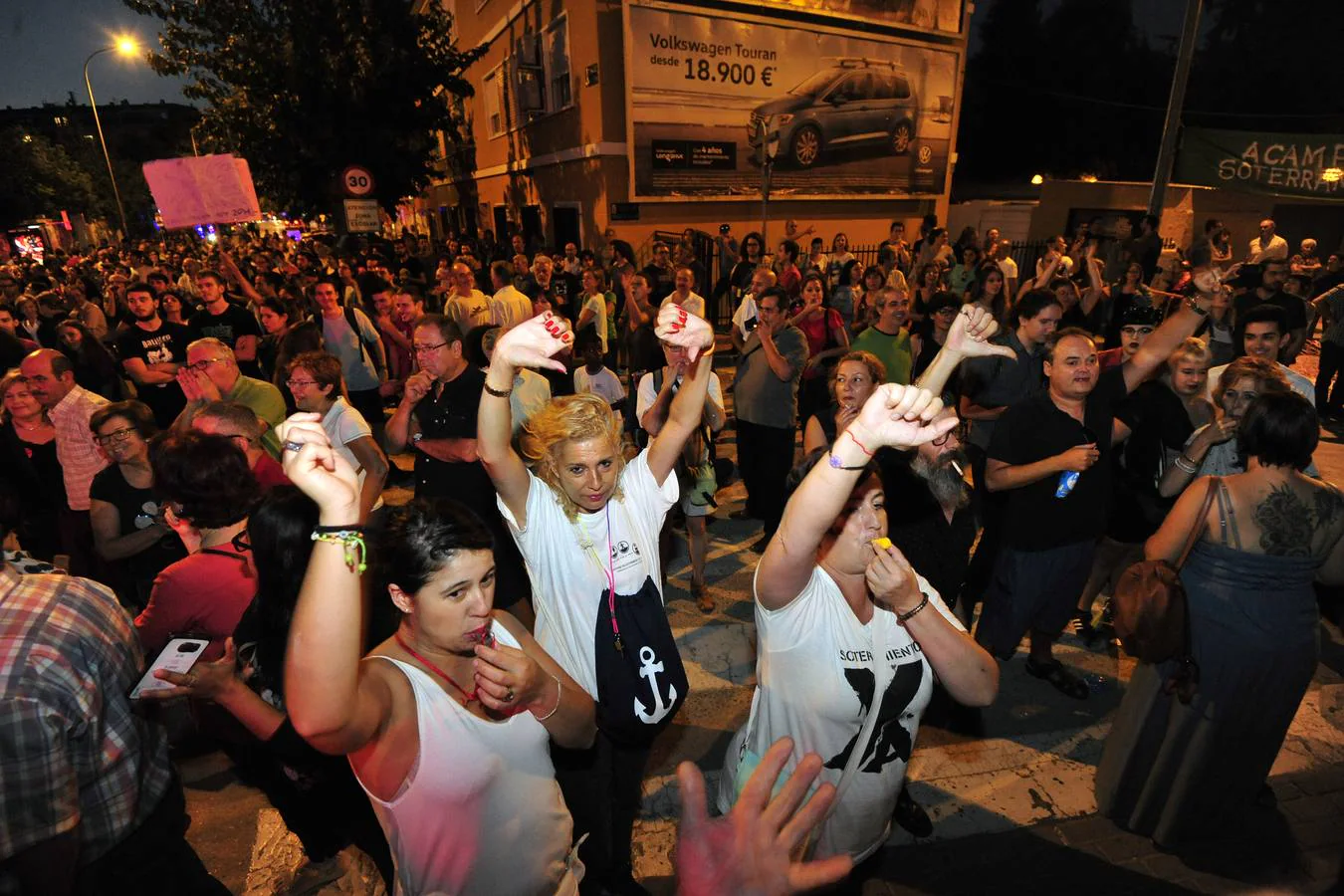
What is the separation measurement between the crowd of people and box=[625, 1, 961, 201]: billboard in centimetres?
1181

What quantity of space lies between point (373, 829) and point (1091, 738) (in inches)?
143

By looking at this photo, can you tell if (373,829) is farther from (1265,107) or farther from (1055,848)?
(1265,107)

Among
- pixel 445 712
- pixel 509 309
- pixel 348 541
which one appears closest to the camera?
pixel 348 541

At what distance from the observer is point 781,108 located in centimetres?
1677

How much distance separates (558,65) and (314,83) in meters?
7.54

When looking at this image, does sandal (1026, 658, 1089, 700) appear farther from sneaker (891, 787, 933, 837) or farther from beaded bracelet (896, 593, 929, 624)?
beaded bracelet (896, 593, 929, 624)

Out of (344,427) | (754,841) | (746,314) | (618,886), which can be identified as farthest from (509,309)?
(754,841)

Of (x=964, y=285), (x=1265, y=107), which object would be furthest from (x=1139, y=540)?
(x=1265, y=107)

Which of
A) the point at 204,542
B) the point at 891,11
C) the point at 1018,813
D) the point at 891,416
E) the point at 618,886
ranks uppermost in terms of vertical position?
the point at 891,11

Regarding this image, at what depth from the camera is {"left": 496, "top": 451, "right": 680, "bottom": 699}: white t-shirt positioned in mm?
2512

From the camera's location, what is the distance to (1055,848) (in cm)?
304

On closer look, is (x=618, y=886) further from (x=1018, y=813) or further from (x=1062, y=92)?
(x=1062, y=92)

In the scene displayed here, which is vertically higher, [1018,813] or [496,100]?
[496,100]

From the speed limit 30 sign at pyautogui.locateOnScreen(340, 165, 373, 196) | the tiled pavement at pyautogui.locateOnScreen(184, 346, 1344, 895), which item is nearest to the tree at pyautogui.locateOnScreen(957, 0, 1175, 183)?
the speed limit 30 sign at pyautogui.locateOnScreen(340, 165, 373, 196)
